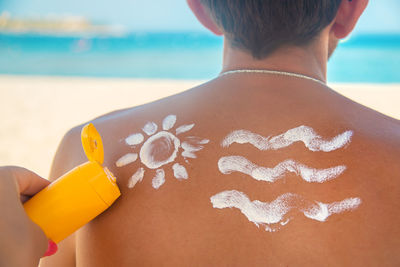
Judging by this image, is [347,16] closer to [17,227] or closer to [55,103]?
[17,227]

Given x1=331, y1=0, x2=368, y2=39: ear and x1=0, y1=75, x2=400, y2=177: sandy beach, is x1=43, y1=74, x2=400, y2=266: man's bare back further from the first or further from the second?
x1=0, y1=75, x2=400, y2=177: sandy beach

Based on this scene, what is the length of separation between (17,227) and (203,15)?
29.6 inches

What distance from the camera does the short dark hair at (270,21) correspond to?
909 millimetres

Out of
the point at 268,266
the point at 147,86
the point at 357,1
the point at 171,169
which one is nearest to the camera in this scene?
the point at 268,266

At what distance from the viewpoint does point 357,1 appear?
1005mm

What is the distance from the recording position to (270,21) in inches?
36.5

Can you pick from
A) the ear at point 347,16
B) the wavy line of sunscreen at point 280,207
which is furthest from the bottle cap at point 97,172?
the ear at point 347,16

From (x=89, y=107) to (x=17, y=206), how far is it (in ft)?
18.9

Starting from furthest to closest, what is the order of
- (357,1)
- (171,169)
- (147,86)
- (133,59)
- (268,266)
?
(133,59), (147,86), (357,1), (171,169), (268,266)

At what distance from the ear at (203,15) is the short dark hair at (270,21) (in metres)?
0.04

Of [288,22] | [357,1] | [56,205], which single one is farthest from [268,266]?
[357,1]

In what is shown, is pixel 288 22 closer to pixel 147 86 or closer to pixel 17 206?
pixel 17 206

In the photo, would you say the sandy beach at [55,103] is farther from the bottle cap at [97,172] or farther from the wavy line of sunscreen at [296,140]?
the wavy line of sunscreen at [296,140]

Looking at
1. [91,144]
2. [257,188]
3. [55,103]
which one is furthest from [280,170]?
[55,103]
